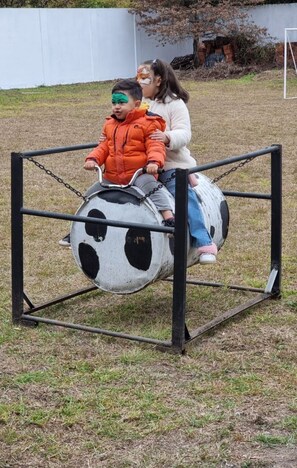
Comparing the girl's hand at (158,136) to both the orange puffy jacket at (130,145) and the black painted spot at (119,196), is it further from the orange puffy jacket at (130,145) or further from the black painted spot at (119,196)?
the black painted spot at (119,196)

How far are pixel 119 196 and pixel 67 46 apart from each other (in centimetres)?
2265

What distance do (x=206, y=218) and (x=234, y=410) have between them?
1.42 meters

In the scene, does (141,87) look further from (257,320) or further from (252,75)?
(252,75)

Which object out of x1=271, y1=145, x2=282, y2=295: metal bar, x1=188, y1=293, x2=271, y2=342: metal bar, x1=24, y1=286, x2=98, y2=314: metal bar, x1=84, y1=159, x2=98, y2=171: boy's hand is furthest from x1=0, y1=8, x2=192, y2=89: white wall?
x1=84, y1=159, x2=98, y2=171: boy's hand

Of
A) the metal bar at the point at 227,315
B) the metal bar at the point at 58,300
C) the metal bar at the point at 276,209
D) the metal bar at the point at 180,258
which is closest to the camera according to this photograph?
the metal bar at the point at 180,258

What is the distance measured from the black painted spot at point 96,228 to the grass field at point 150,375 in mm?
496

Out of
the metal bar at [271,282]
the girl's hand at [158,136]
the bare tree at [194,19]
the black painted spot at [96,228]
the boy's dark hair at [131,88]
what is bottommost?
the metal bar at [271,282]

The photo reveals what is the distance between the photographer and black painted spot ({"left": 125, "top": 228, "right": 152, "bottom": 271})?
4605mm

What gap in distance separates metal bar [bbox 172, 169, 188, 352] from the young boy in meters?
0.36

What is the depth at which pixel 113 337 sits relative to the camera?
4621 millimetres

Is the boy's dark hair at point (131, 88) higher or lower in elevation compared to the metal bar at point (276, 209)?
higher

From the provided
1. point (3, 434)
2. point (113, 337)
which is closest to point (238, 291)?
point (113, 337)

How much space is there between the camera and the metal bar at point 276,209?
5.22 metres

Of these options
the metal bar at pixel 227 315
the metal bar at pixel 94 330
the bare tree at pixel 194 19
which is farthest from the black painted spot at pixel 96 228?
the bare tree at pixel 194 19
